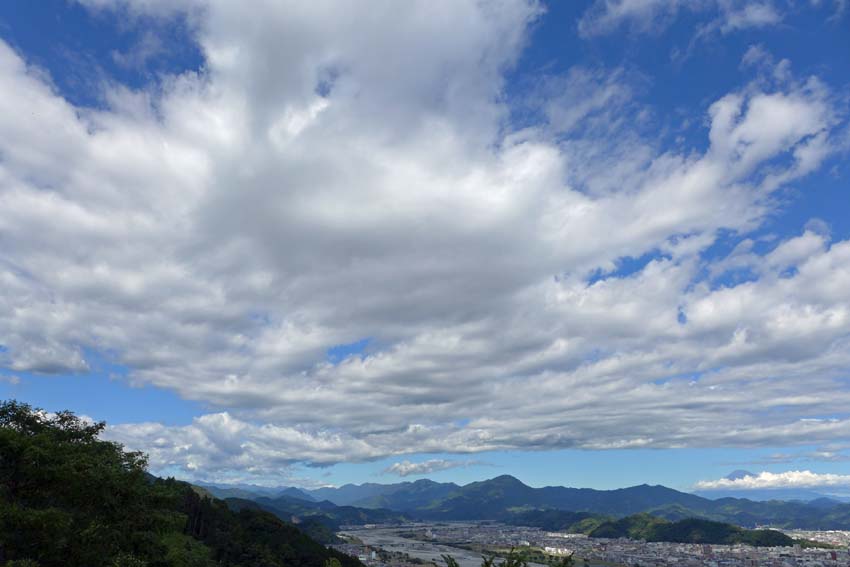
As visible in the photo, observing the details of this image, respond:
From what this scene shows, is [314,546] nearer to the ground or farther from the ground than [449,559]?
nearer to the ground

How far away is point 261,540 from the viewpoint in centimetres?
12319

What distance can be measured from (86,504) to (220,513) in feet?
319

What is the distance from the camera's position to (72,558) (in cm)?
3219

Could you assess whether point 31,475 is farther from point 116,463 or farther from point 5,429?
point 116,463

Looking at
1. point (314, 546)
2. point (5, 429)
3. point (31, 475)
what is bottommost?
point (314, 546)

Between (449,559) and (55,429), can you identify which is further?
(55,429)

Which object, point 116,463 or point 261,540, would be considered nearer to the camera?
point 116,463

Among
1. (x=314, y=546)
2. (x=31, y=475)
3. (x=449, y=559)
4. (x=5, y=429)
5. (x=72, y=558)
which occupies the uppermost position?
(x=5, y=429)

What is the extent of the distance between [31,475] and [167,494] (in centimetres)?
1538

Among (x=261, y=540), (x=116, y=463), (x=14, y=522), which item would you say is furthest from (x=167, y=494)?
(x=261, y=540)

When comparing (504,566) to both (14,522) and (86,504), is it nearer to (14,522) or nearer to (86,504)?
(14,522)

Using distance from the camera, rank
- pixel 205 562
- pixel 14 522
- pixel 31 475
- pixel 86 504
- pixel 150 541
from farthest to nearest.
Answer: pixel 205 562 < pixel 150 541 < pixel 86 504 < pixel 31 475 < pixel 14 522

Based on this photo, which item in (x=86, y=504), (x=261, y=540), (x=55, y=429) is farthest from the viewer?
(x=261, y=540)

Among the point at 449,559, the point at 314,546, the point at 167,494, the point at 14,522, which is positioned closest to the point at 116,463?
the point at 167,494
